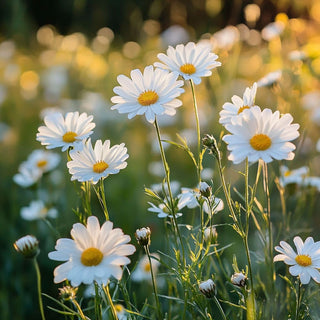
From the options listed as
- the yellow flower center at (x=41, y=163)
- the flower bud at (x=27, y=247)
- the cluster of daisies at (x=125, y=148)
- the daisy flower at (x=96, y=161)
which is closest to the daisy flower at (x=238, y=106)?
the cluster of daisies at (x=125, y=148)

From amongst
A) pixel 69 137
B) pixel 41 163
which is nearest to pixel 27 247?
pixel 69 137

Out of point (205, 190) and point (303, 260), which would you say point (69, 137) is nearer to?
point (205, 190)

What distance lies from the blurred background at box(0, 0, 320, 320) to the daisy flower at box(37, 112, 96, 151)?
66 millimetres

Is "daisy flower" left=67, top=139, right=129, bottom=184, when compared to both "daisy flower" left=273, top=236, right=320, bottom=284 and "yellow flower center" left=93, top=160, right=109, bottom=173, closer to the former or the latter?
"yellow flower center" left=93, top=160, right=109, bottom=173

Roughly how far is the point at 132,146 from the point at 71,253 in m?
1.69

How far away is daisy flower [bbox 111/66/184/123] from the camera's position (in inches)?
24.9

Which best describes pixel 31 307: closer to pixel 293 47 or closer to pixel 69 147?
pixel 69 147

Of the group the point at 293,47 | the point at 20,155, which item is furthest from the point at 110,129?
the point at 293,47

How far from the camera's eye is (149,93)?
2.15 ft

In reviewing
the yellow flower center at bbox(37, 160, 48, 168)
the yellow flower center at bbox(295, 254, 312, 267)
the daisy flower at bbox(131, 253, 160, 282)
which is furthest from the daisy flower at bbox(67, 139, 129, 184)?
the yellow flower center at bbox(37, 160, 48, 168)

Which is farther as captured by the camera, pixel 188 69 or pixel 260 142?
pixel 188 69

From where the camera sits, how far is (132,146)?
7.35 ft

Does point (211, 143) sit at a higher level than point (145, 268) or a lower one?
higher

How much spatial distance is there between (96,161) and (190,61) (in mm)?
192
